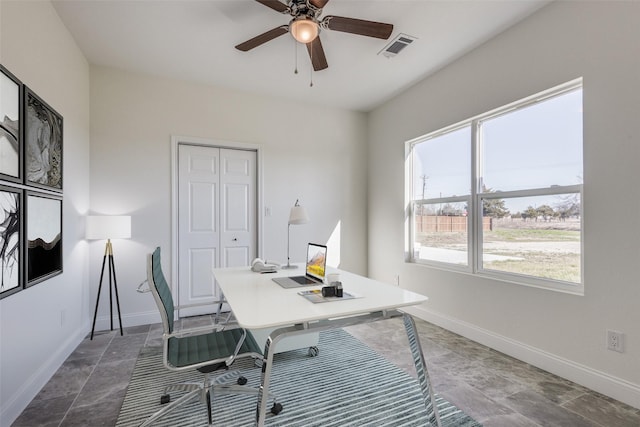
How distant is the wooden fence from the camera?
304 cm

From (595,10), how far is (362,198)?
3.08 metres

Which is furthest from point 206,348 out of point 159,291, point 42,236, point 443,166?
point 443,166

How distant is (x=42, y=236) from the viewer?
2232mm

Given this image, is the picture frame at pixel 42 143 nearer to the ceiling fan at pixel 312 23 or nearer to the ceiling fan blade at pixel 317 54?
the ceiling fan at pixel 312 23

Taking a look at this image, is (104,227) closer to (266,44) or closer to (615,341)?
(266,44)

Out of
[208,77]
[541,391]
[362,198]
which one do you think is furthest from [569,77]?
[208,77]

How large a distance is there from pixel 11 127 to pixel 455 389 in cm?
326

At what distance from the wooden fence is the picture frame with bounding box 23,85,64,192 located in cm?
363

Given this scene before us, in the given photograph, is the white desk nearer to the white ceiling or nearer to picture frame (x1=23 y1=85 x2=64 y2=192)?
picture frame (x1=23 y1=85 x2=64 y2=192)

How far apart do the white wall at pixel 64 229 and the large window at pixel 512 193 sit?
11.7 ft

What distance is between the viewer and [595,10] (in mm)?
2129

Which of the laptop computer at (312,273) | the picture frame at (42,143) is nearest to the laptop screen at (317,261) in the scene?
the laptop computer at (312,273)

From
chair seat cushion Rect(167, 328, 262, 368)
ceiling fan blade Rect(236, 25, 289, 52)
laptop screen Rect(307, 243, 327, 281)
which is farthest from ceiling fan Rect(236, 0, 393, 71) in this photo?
chair seat cushion Rect(167, 328, 262, 368)

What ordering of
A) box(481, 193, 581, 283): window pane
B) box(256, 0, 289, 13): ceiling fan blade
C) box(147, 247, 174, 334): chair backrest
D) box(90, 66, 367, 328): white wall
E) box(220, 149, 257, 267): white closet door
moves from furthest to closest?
box(220, 149, 257, 267): white closet door → box(90, 66, 367, 328): white wall → box(481, 193, 581, 283): window pane → box(256, 0, 289, 13): ceiling fan blade → box(147, 247, 174, 334): chair backrest
